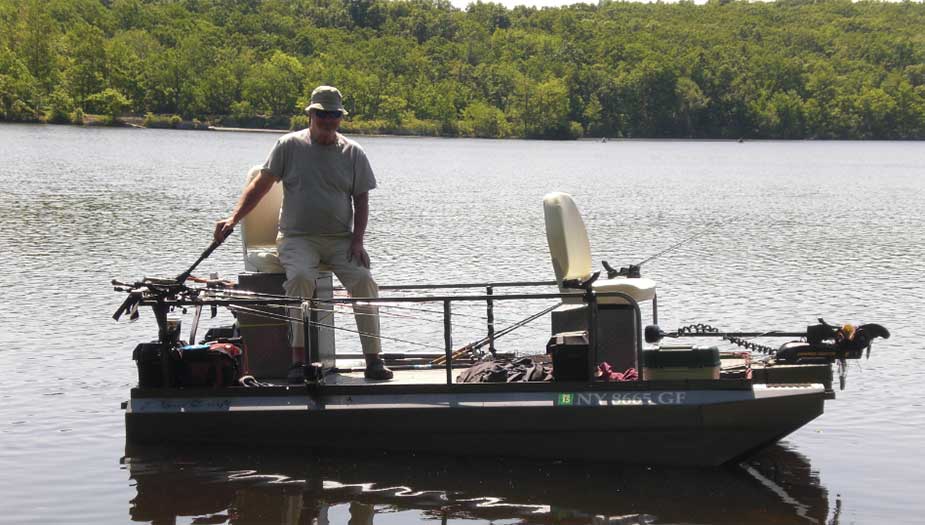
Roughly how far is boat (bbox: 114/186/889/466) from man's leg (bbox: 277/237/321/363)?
4.2 inches

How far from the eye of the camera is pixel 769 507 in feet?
29.4

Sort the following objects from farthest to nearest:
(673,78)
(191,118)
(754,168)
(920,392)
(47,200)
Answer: (673,78) → (191,118) → (754,168) → (47,200) → (920,392)

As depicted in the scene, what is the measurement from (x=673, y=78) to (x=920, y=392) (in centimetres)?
15471

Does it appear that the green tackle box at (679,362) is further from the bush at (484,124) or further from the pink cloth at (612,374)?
the bush at (484,124)

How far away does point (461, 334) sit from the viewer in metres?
15.7

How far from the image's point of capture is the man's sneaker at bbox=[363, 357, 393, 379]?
31.6 feet

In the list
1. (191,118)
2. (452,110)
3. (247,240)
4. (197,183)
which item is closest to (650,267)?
(247,240)

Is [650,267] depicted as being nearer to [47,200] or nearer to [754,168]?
[47,200]

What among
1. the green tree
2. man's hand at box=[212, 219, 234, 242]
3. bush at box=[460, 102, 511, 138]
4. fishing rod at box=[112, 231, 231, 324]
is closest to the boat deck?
fishing rod at box=[112, 231, 231, 324]

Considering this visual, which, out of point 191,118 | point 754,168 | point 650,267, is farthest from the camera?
point 191,118

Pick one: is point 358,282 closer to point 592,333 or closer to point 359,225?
point 359,225

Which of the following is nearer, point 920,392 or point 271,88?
point 920,392

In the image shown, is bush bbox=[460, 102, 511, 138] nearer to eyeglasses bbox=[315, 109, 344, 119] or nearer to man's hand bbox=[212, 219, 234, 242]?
eyeglasses bbox=[315, 109, 344, 119]

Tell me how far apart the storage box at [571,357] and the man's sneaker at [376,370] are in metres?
1.33
